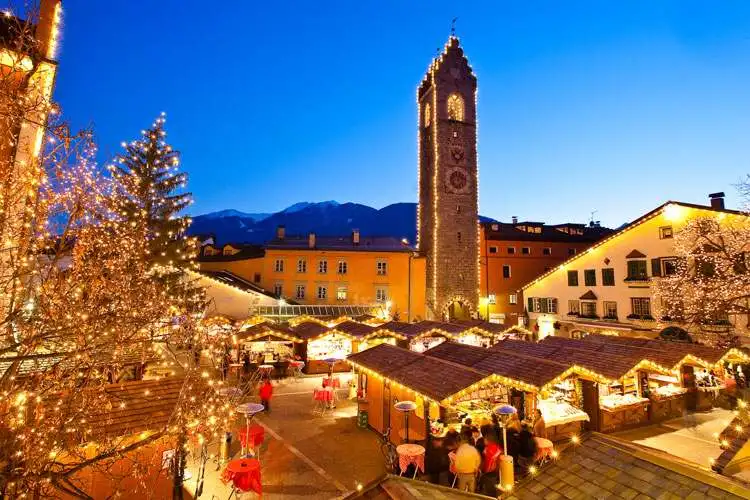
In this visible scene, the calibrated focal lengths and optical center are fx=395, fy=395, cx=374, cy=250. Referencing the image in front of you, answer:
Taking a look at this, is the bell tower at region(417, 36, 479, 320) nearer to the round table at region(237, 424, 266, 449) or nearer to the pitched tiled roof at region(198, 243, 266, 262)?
the pitched tiled roof at region(198, 243, 266, 262)

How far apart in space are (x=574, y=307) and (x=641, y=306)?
5.20 metres

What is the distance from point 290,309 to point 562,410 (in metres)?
23.1

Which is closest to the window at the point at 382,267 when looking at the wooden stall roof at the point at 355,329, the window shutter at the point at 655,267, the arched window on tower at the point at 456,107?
the wooden stall roof at the point at 355,329

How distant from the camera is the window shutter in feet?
79.5

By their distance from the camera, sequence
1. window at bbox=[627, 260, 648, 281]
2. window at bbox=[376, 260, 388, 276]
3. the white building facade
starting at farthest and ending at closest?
1. window at bbox=[376, 260, 388, 276]
2. window at bbox=[627, 260, 648, 281]
3. the white building facade

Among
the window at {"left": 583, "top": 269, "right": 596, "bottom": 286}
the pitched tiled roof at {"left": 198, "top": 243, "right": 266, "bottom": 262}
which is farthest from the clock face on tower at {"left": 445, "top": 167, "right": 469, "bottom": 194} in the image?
the pitched tiled roof at {"left": 198, "top": 243, "right": 266, "bottom": 262}

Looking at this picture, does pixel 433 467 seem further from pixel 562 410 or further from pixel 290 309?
pixel 290 309

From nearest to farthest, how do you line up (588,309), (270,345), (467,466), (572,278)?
1. (467,466)
2. (270,345)
3. (588,309)
4. (572,278)

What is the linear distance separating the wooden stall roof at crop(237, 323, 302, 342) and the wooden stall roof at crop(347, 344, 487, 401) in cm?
874

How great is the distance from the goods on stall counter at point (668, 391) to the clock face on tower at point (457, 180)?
2530cm

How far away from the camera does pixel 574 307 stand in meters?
30.3

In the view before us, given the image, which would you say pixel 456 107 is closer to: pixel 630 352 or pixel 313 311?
pixel 313 311

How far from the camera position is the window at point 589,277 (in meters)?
29.0

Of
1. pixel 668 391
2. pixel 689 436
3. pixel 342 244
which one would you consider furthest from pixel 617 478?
pixel 342 244
